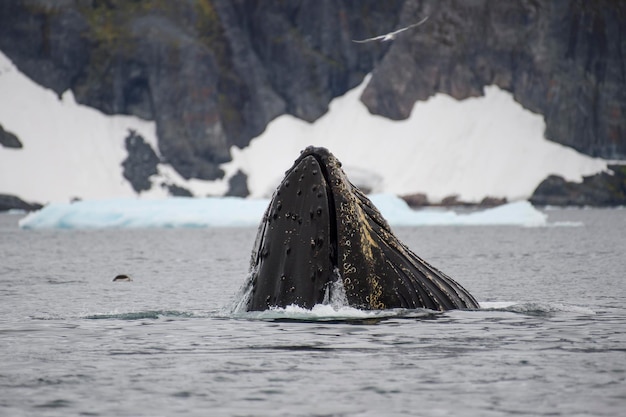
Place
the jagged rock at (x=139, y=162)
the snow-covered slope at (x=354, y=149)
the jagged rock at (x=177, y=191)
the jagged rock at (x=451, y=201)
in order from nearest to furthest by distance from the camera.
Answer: the jagged rock at (x=451, y=201) → the snow-covered slope at (x=354, y=149) → the jagged rock at (x=177, y=191) → the jagged rock at (x=139, y=162)

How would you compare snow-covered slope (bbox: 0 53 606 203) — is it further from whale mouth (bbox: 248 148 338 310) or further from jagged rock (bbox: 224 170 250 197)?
whale mouth (bbox: 248 148 338 310)

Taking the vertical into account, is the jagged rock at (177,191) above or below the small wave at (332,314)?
above

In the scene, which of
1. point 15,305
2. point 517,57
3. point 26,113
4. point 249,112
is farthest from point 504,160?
point 15,305

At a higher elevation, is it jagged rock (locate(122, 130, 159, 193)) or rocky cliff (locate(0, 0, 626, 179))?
rocky cliff (locate(0, 0, 626, 179))

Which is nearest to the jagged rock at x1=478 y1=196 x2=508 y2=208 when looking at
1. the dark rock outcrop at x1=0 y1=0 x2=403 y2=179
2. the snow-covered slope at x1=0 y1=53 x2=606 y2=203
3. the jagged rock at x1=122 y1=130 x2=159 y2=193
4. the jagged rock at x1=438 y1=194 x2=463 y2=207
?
the snow-covered slope at x1=0 y1=53 x2=606 y2=203

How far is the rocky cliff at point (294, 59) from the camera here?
13888 centimetres

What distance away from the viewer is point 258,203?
237 ft

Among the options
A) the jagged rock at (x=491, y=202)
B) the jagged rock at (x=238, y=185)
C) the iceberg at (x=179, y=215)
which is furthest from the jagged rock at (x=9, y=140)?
the iceberg at (x=179, y=215)

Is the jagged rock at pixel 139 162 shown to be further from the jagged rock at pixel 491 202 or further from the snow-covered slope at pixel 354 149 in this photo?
the jagged rock at pixel 491 202

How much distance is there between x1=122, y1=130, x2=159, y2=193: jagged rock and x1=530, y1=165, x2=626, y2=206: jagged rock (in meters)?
46.1

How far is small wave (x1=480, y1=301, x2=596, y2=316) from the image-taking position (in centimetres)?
1544

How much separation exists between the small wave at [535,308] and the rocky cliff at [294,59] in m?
124

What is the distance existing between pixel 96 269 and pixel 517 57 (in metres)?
117

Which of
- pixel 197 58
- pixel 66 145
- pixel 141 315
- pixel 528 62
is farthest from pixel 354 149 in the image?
pixel 141 315
